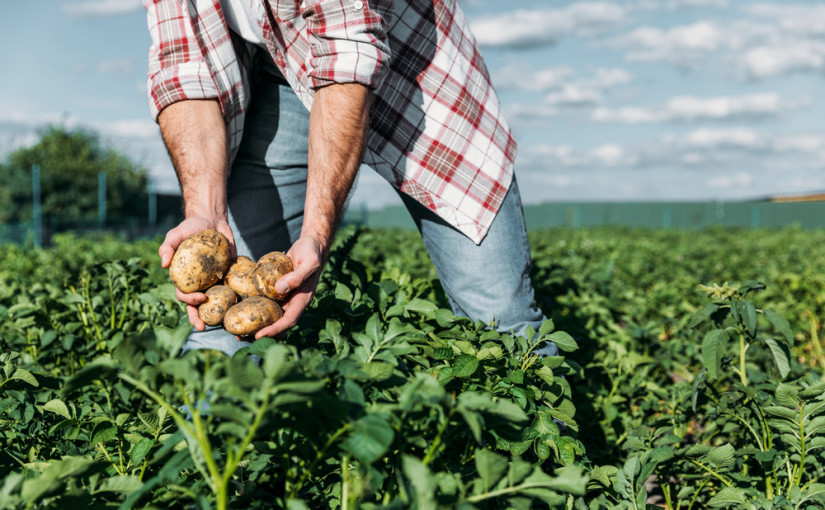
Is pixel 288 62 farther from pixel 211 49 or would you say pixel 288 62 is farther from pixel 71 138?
pixel 71 138

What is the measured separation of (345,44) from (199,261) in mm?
755

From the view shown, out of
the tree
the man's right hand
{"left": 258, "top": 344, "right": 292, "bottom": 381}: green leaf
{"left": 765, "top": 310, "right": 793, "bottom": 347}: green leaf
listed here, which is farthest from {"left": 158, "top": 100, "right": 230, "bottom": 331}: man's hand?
the tree

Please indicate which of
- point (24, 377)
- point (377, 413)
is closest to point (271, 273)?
point (24, 377)

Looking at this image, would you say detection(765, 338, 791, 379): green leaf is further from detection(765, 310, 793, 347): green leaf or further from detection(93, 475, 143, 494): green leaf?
detection(93, 475, 143, 494): green leaf

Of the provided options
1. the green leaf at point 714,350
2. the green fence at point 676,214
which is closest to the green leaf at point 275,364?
the green leaf at point 714,350

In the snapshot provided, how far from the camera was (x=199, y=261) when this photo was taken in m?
1.67

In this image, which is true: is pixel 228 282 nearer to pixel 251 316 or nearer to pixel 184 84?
pixel 251 316

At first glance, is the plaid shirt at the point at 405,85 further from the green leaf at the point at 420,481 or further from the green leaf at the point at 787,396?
the green leaf at the point at 420,481

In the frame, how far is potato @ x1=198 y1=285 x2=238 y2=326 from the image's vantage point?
170 centimetres

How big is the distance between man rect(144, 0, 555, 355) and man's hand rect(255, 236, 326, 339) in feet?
0.31

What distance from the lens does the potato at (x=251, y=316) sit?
1.58 meters

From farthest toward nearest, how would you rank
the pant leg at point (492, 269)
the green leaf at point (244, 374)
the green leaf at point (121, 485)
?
1. the pant leg at point (492, 269)
2. the green leaf at point (121, 485)
3. the green leaf at point (244, 374)

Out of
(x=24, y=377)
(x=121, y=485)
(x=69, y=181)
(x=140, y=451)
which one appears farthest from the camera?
(x=69, y=181)

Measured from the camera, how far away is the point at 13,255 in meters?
5.55
